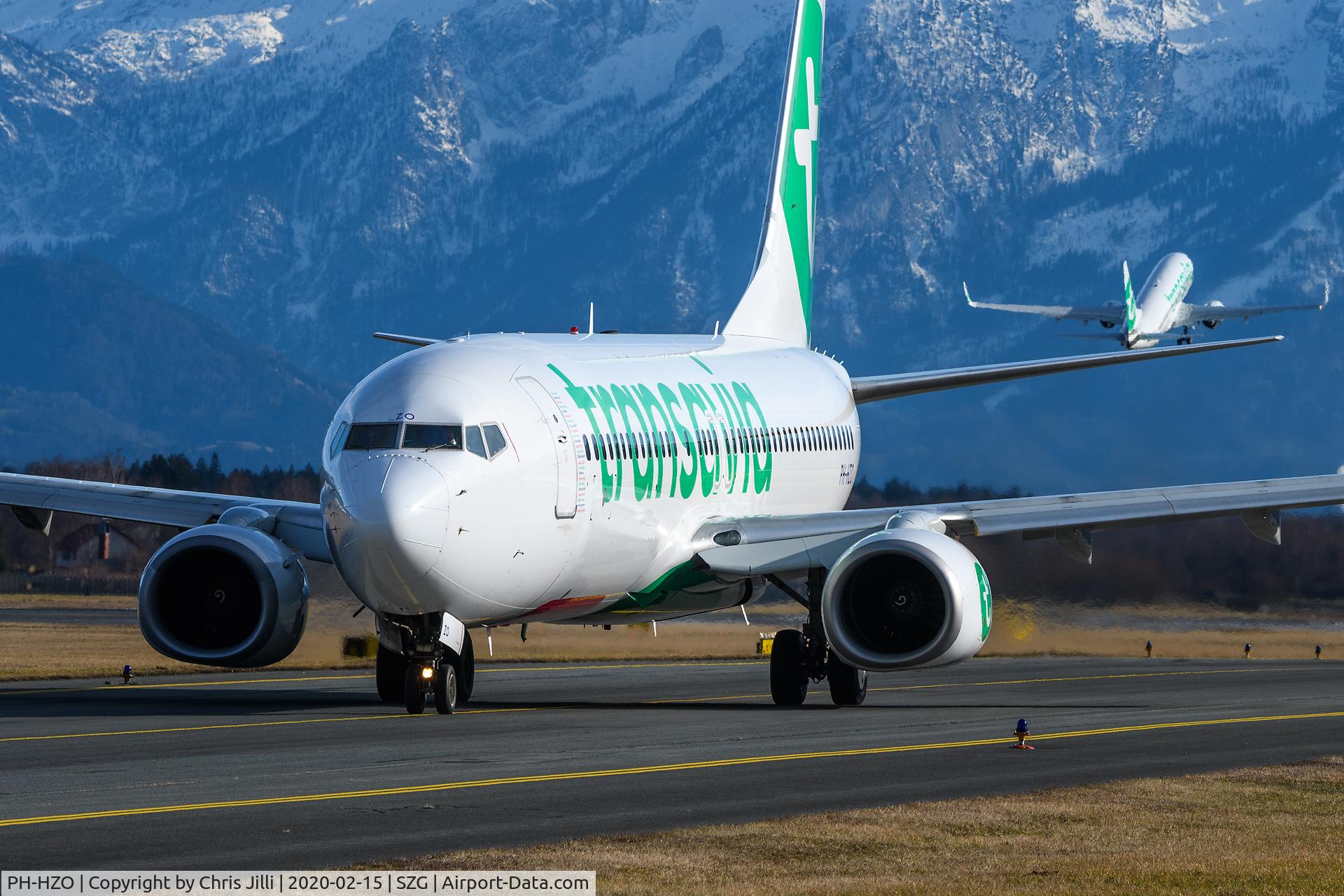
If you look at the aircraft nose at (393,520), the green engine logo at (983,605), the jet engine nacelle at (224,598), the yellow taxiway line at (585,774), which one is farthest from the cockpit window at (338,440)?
the green engine logo at (983,605)

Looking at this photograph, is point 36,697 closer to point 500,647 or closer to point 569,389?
point 569,389

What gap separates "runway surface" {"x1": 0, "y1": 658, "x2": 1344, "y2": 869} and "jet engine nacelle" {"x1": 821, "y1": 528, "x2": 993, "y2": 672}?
879 mm

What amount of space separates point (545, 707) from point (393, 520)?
6750 millimetres

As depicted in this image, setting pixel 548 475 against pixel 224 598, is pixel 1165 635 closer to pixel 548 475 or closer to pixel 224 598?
pixel 224 598

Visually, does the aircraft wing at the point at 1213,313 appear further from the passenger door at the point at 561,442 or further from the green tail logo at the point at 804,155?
the passenger door at the point at 561,442

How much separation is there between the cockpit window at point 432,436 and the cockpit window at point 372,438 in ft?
0.49

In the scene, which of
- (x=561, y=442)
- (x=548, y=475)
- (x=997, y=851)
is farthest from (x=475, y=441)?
(x=997, y=851)

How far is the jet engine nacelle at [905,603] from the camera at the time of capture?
88.4 ft

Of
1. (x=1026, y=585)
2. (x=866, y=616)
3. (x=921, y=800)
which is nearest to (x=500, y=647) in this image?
(x=1026, y=585)

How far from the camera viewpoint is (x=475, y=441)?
80.5ft

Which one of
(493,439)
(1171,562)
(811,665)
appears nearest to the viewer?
(493,439)

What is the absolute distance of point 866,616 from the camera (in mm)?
27875

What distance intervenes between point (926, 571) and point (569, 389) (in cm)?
493

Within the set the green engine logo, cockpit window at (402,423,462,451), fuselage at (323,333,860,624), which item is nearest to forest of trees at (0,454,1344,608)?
fuselage at (323,333,860,624)
